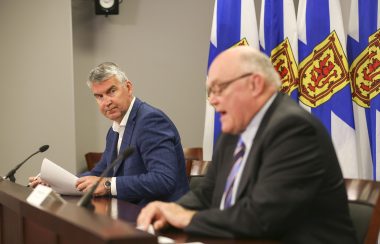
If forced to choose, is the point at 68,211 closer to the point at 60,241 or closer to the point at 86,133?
the point at 60,241

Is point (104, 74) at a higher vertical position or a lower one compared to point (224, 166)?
higher

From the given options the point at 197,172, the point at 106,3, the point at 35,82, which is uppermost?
the point at 106,3

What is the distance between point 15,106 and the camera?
15.8 feet

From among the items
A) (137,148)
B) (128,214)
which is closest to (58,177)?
(137,148)

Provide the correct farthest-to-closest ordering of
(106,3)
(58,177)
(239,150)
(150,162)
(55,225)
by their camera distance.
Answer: (106,3), (150,162), (58,177), (239,150), (55,225)

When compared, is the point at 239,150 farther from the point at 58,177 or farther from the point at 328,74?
the point at 328,74

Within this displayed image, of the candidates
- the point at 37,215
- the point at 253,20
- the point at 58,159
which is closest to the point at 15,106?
the point at 58,159

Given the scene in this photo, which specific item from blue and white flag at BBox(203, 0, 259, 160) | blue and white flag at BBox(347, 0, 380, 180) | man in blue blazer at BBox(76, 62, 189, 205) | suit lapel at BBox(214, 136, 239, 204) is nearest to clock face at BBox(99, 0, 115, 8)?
blue and white flag at BBox(203, 0, 259, 160)

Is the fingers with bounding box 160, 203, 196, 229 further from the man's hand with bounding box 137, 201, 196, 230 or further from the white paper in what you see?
the white paper

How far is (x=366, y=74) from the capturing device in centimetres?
366

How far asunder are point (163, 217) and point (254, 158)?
0.38 metres

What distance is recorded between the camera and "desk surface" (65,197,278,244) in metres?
1.69

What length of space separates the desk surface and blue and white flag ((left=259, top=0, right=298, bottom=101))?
1757 mm

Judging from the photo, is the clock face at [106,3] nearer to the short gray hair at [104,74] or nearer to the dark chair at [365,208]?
the short gray hair at [104,74]
